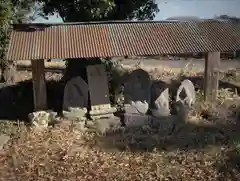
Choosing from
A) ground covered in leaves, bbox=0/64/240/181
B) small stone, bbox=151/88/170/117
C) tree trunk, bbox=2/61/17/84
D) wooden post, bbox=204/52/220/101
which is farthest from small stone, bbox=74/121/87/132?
tree trunk, bbox=2/61/17/84

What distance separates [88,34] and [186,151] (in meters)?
4.37

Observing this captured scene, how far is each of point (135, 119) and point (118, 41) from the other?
7.25 feet

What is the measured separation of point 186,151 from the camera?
400 inches

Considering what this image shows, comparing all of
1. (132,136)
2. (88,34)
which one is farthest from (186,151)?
(88,34)

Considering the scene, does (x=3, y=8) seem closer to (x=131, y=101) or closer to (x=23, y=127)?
(x=23, y=127)

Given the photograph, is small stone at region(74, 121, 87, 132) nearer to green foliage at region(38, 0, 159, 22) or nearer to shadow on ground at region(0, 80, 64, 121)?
shadow on ground at region(0, 80, 64, 121)

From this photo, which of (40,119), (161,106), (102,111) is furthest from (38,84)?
(161,106)

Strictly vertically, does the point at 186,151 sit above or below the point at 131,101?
below

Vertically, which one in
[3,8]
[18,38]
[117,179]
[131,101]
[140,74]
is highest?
[3,8]

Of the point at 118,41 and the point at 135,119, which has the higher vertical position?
the point at 118,41

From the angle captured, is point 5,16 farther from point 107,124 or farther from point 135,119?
point 135,119

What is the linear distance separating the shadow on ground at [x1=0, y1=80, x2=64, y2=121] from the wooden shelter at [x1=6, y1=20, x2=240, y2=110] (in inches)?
60.3

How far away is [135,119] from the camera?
1199cm

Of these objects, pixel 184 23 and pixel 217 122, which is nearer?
pixel 217 122
